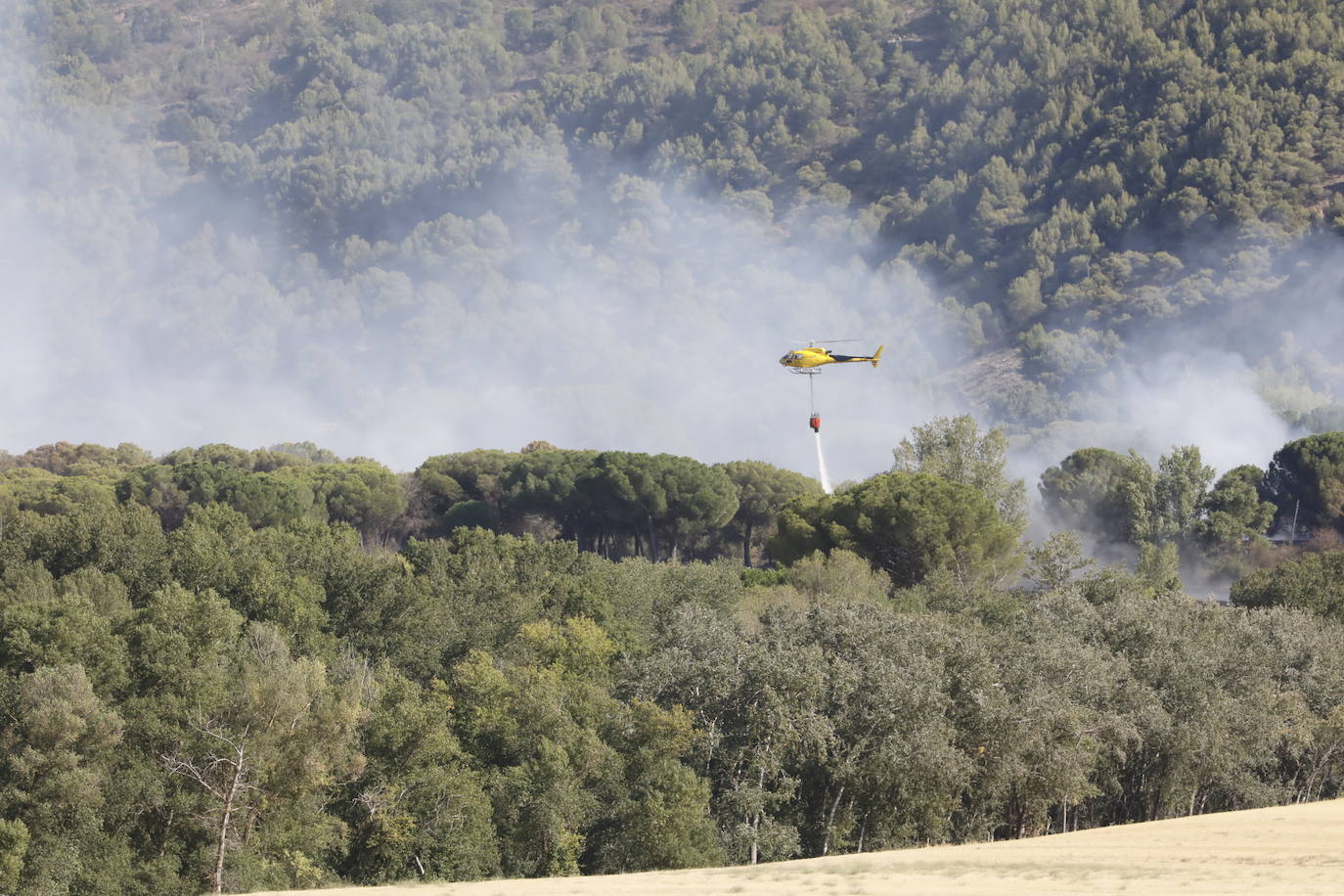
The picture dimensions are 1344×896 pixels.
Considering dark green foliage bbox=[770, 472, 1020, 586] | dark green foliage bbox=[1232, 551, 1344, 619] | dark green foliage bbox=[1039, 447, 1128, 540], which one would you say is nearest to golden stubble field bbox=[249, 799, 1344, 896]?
dark green foliage bbox=[1232, 551, 1344, 619]

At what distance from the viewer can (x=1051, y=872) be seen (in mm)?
38375

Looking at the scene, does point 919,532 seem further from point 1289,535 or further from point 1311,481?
point 1311,481

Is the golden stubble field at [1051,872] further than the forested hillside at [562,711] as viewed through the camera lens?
No

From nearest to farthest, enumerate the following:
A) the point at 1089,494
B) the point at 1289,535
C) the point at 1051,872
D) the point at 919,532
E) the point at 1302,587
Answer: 1. the point at 1051,872
2. the point at 1302,587
3. the point at 919,532
4. the point at 1289,535
5. the point at 1089,494

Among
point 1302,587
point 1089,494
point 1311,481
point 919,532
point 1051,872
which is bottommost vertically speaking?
point 1051,872

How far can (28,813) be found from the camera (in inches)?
1679

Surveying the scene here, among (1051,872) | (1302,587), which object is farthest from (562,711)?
(1302,587)

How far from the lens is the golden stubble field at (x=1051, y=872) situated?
3631 cm

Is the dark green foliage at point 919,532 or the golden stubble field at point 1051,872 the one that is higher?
the dark green foliage at point 919,532

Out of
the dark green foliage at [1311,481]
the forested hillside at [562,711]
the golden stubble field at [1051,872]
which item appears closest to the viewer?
the golden stubble field at [1051,872]

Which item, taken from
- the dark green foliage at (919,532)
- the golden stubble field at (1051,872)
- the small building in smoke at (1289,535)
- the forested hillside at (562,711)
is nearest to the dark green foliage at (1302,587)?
the forested hillside at (562,711)

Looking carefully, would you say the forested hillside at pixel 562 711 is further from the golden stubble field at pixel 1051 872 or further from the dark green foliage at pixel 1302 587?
the golden stubble field at pixel 1051 872

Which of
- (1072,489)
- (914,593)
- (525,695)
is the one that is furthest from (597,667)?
(1072,489)

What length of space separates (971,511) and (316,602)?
126 ft
